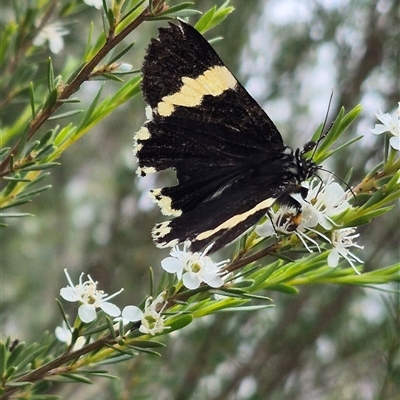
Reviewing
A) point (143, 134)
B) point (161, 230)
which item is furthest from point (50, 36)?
point (161, 230)

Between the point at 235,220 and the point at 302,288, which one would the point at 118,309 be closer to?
the point at 235,220

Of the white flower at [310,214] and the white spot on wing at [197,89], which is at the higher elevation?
the white spot on wing at [197,89]

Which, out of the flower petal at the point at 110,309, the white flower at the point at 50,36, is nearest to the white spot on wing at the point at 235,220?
the flower petal at the point at 110,309

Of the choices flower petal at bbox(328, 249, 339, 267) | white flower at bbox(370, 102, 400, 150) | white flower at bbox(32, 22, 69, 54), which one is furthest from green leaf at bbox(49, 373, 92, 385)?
white flower at bbox(32, 22, 69, 54)

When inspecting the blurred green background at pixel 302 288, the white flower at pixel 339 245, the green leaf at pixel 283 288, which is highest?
the white flower at pixel 339 245

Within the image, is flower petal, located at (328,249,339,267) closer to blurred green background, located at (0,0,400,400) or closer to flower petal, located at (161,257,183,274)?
flower petal, located at (161,257,183,274)

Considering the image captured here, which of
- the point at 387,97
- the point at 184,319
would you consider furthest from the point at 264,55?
the point at 184,319

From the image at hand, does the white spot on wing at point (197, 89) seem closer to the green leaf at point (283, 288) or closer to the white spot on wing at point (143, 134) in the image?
the white spot on wing at point (143, 134)
